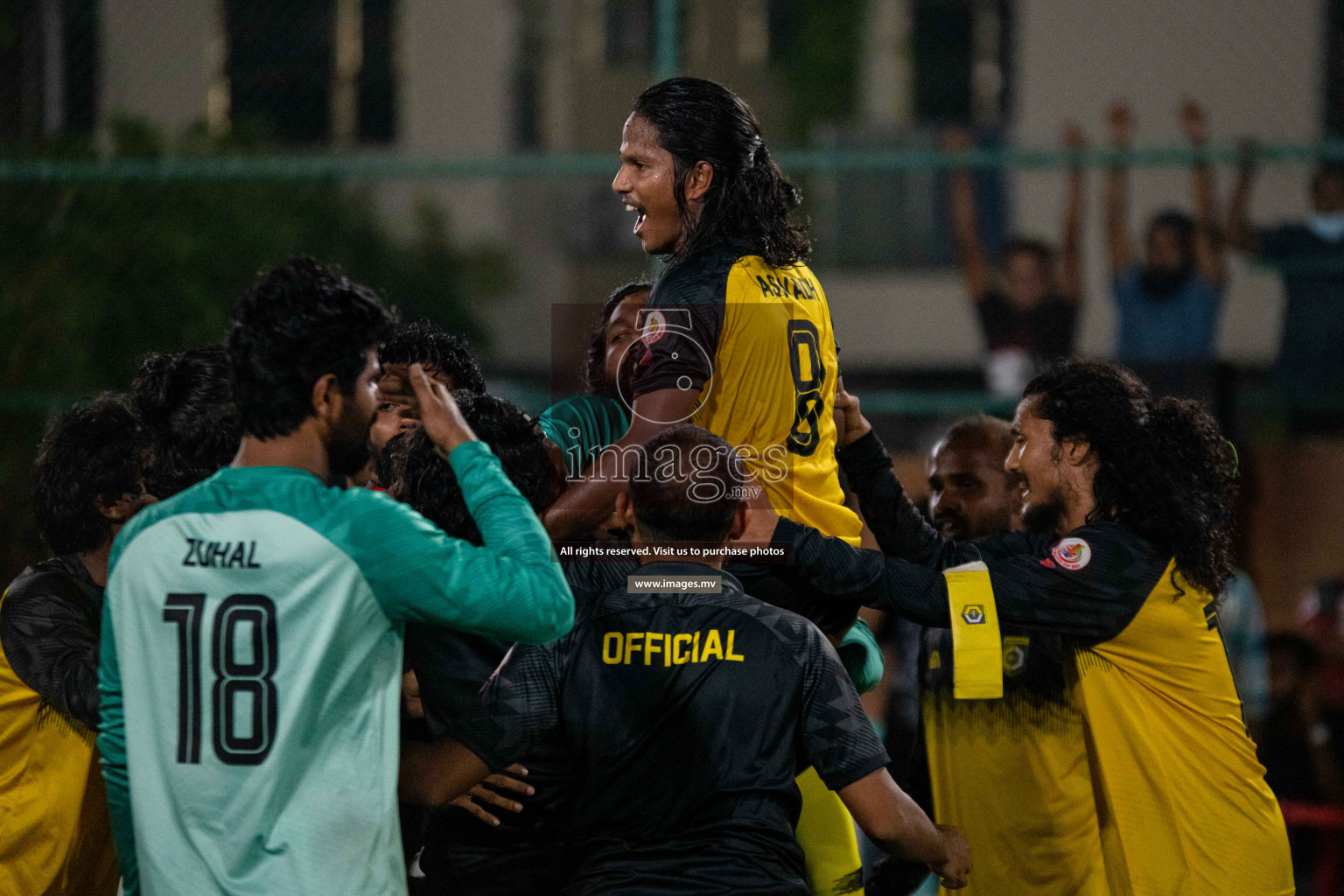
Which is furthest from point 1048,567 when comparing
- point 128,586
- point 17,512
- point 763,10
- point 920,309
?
point 763,10

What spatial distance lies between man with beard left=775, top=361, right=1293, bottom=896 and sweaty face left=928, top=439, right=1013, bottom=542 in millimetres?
666

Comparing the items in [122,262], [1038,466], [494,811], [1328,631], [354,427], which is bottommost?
[1328,631]

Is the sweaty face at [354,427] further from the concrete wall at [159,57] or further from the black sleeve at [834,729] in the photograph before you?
the concrete wall at [159,57]

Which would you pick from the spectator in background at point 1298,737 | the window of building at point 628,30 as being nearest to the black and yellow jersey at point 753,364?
the spectator in background at point 1298,737

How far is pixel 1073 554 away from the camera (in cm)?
341

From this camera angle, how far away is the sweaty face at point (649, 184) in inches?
136

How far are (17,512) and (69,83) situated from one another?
3.16 m

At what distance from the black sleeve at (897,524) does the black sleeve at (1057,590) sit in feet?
0.86

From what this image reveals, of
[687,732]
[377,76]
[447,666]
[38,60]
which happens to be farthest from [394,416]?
[377,76]

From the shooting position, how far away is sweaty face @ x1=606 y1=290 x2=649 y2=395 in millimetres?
3855

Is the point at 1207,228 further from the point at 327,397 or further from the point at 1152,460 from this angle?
the point at 327,397

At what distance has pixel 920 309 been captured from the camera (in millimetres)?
12414

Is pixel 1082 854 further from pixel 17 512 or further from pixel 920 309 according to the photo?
pixel 920 309

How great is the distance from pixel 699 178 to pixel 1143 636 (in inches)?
58.3
